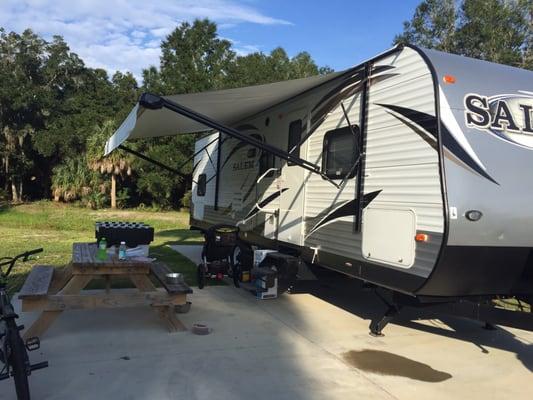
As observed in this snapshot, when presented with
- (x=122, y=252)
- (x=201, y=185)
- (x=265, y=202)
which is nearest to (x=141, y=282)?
(x=122, y=252)

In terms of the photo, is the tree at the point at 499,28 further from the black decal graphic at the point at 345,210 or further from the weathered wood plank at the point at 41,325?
the weathered wood plank at the point at 41,325

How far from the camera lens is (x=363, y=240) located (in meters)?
5.33

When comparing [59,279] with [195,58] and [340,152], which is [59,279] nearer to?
[340,152]

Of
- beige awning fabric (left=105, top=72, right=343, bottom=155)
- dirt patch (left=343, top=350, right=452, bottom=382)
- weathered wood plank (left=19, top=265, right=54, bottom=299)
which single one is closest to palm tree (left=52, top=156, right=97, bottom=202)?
beige awning fabric (left=105, top=72, right=343, bottom=155)

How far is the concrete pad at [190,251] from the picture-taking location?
1101cm

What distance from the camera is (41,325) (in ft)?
16.3

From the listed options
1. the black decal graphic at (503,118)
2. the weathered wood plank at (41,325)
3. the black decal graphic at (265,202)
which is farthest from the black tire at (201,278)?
the black decal graphic at (503,118)

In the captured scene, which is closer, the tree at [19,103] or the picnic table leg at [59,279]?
the picnic table leg at [59,279]

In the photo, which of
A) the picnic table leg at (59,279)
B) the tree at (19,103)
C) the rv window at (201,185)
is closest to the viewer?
the picnic table leg at (59,279)

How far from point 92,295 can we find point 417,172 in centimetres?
342

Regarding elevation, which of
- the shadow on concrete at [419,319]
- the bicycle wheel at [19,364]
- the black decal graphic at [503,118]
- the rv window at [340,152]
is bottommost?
the shadow on concrete at [419,319]

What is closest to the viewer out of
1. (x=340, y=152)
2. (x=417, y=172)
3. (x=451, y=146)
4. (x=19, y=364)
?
(x=19, y=364)

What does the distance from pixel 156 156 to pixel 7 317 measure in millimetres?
24106

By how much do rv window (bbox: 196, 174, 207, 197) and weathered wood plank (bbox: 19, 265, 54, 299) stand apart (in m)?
5.94
